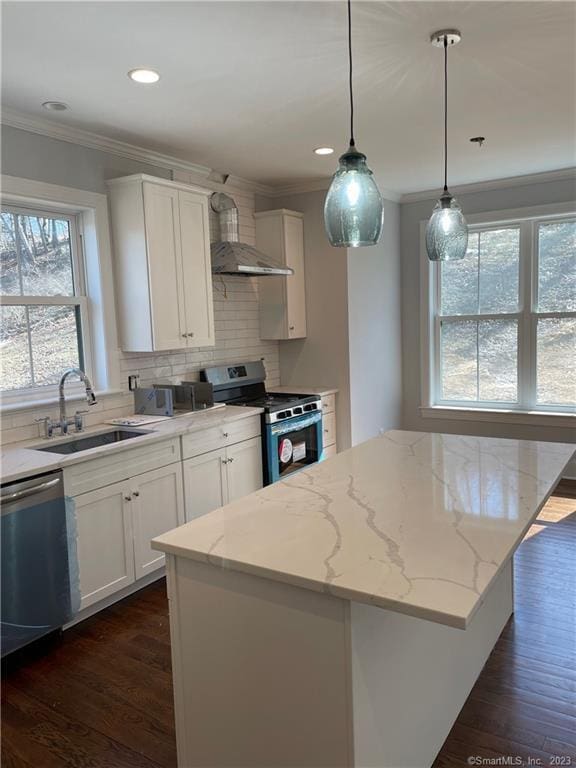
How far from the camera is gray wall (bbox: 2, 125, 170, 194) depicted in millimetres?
3012

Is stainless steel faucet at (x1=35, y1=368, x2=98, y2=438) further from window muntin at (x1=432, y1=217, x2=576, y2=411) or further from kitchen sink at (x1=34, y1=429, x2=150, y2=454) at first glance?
window muntin at (x1=432, y1=217, x2=576, y2=411)

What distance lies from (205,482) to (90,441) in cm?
74

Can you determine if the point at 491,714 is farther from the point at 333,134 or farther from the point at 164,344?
the point at 333,134

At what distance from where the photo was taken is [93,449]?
2875mm

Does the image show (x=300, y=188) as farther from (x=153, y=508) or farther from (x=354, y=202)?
(x=354, y=202)

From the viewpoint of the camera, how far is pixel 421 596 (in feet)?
4.16

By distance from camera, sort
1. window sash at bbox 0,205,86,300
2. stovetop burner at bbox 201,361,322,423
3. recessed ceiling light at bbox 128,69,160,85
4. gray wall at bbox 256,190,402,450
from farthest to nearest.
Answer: gray wall at bbox 256,190,402,450, stovetop burner at bbox 201,361,322,423, window sash at bbox 0,205,86,300, recessed ceiling light at bbox 128,69,160,85

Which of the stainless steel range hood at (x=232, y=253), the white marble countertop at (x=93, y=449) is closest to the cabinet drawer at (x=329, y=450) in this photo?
the white marble countertop at (x=93, y=449)

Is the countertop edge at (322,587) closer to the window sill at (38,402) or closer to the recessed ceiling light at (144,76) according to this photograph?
the window sill at (38,402)

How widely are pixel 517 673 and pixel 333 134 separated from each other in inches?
119

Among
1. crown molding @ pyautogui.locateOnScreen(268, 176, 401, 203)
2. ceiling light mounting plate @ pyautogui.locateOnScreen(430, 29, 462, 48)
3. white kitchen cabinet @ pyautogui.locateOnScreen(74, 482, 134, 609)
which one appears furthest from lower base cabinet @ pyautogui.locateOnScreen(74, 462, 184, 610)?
crown molding @ pyautogui.locateOnScreen(268, 176, 401, 203)

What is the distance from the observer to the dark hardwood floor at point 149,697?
2010 millimetres

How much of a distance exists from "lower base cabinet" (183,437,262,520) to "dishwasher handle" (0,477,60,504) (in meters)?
0.90

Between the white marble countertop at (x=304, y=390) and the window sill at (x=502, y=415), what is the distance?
1289 millimetres
